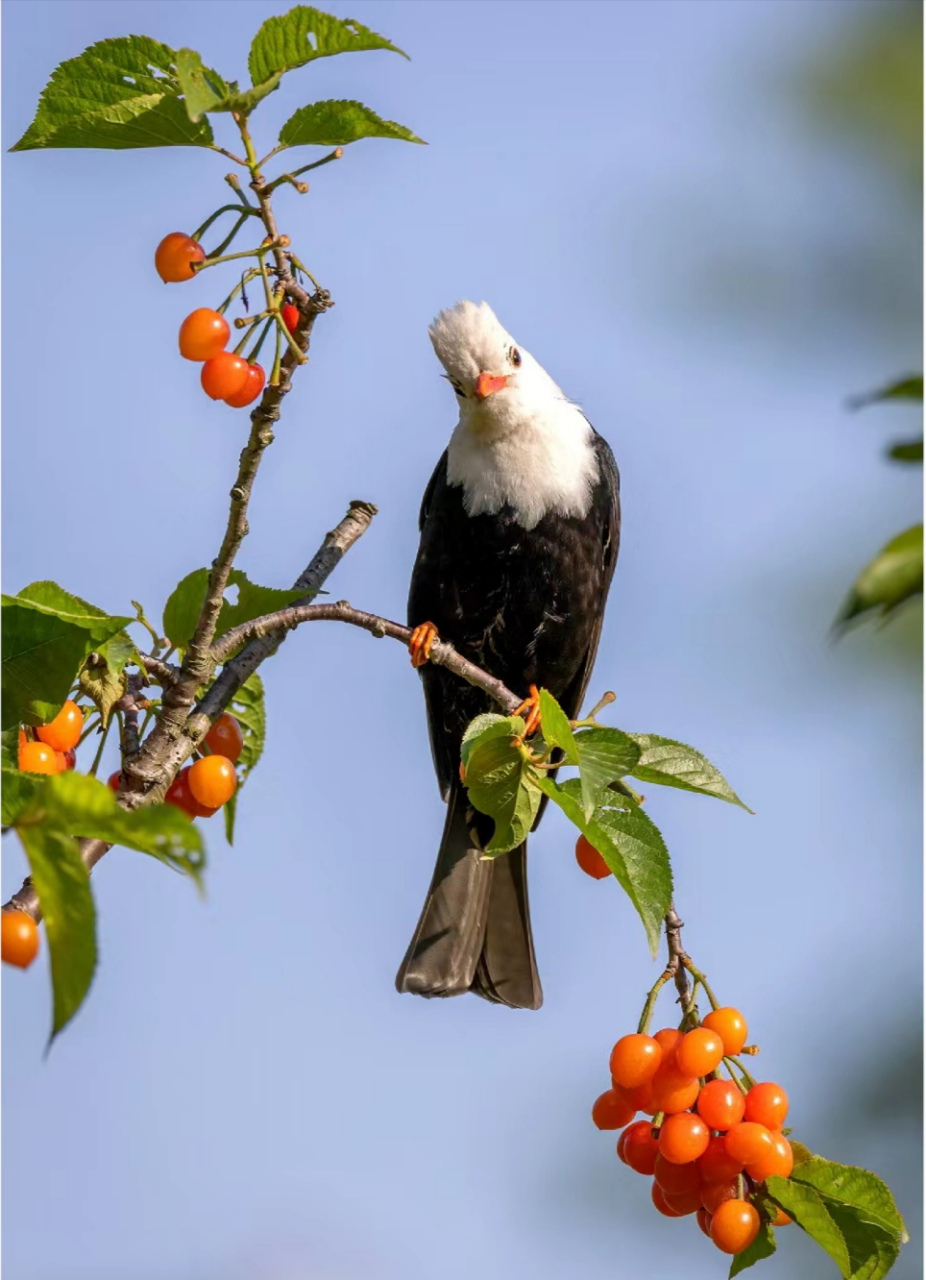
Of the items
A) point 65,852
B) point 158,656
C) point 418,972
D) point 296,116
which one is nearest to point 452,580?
point 418,972

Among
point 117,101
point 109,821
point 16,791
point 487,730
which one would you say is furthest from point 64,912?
point 117,101

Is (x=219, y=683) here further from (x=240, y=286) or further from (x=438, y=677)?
(x=438, y=677)

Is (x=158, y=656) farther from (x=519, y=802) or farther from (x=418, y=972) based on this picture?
(x=418, y=972)

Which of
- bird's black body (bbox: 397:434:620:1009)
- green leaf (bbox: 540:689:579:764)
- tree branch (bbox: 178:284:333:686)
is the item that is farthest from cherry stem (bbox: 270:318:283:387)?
bird's black body (bbox: 397:434:620:1009)

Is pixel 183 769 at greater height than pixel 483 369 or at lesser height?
lesser

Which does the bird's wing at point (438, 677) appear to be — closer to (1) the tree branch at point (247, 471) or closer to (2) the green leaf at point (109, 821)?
(1) the tree branch at point (247, 471)
